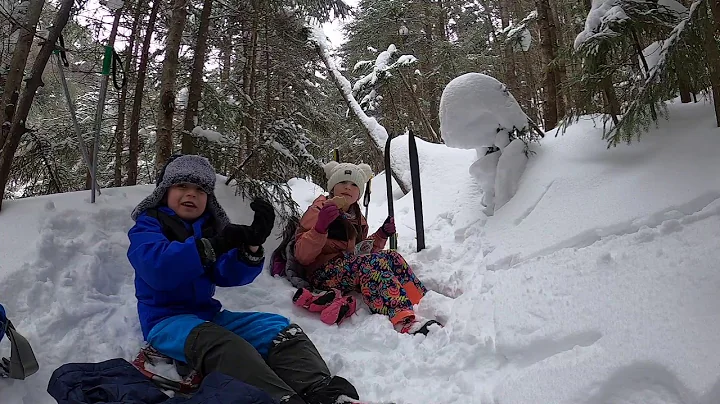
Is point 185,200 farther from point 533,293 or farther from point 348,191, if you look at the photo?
point 533,293

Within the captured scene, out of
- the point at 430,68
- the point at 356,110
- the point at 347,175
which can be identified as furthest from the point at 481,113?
the point at 430,68

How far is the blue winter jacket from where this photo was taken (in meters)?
2.56

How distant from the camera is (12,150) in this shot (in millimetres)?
3562

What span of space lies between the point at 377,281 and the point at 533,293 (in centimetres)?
125

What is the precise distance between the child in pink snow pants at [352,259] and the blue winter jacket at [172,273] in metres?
1.10

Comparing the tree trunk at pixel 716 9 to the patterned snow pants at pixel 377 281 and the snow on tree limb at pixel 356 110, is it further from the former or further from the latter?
A: the snow on tree limb at pixel 356 110

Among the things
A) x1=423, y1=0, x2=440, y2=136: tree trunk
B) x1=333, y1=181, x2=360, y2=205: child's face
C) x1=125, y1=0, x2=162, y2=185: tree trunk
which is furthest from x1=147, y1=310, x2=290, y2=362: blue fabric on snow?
x1=423, y1=0, x2=440, y2=136: tree trunk

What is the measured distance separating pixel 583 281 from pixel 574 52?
2.50m

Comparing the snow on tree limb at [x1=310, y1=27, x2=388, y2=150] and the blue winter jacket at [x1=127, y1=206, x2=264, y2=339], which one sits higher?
the snow on tree limb at [x1=310, y1=27, x2=388, y2=150]

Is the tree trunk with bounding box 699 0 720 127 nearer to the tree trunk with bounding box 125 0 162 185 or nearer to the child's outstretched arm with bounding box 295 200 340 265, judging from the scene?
the child's outstretched arm with bounding box 295 200 340 265

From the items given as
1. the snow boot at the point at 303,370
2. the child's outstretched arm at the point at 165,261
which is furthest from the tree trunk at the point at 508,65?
the child's outstretched arm at the point at 165,261

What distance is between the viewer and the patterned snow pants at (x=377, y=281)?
3521mm

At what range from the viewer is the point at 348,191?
449cm

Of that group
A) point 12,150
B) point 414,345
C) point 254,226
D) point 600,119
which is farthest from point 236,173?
point 600,119
